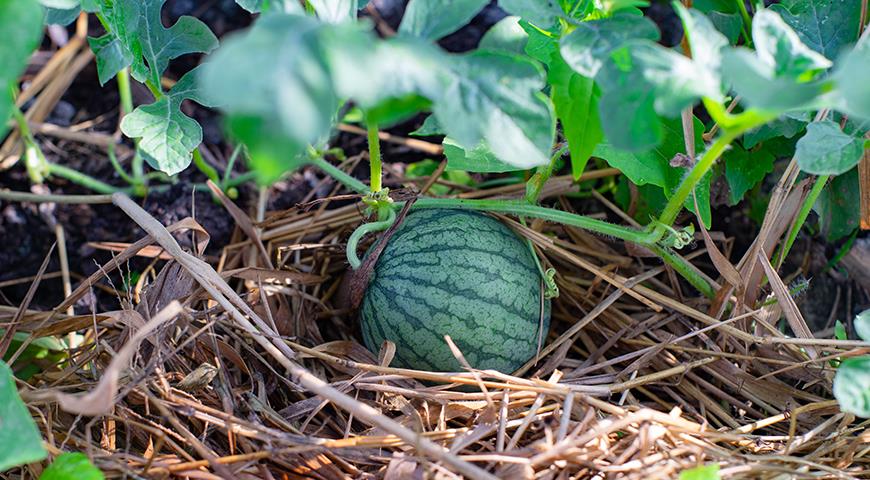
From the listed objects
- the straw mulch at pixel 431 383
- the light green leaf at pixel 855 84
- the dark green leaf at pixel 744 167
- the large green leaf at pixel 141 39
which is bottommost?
the straw mulch at pixel 431 383

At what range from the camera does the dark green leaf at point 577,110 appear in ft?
4.86

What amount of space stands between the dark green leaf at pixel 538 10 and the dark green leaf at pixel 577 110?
0.11 meters

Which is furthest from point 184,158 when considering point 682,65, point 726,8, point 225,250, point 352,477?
point 726,8

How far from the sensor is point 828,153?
1396 millimetres

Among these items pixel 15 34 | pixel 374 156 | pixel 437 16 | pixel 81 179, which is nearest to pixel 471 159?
pixel 374 156

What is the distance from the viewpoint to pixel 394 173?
226 cm

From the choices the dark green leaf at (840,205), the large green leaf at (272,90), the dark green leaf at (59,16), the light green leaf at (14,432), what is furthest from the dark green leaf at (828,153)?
the dark green leaf at (59,16)

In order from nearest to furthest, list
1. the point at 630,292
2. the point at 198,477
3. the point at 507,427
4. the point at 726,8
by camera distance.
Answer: the point at 198,477
the point at 507,427
the point at 630,292
the point at 726,8

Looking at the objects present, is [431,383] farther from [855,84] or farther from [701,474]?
[855,84]

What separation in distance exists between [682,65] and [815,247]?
1.18 meters

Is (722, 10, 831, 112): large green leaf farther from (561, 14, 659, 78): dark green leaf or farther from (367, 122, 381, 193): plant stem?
(367, 122, 381, 193): plant stem

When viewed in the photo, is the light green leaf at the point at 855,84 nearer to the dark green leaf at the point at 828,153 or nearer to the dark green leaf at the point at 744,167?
the dark green leaf at the point at 828,153

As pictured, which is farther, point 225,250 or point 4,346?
point 225,250

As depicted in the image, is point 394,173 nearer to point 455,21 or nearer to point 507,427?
point 507,427
